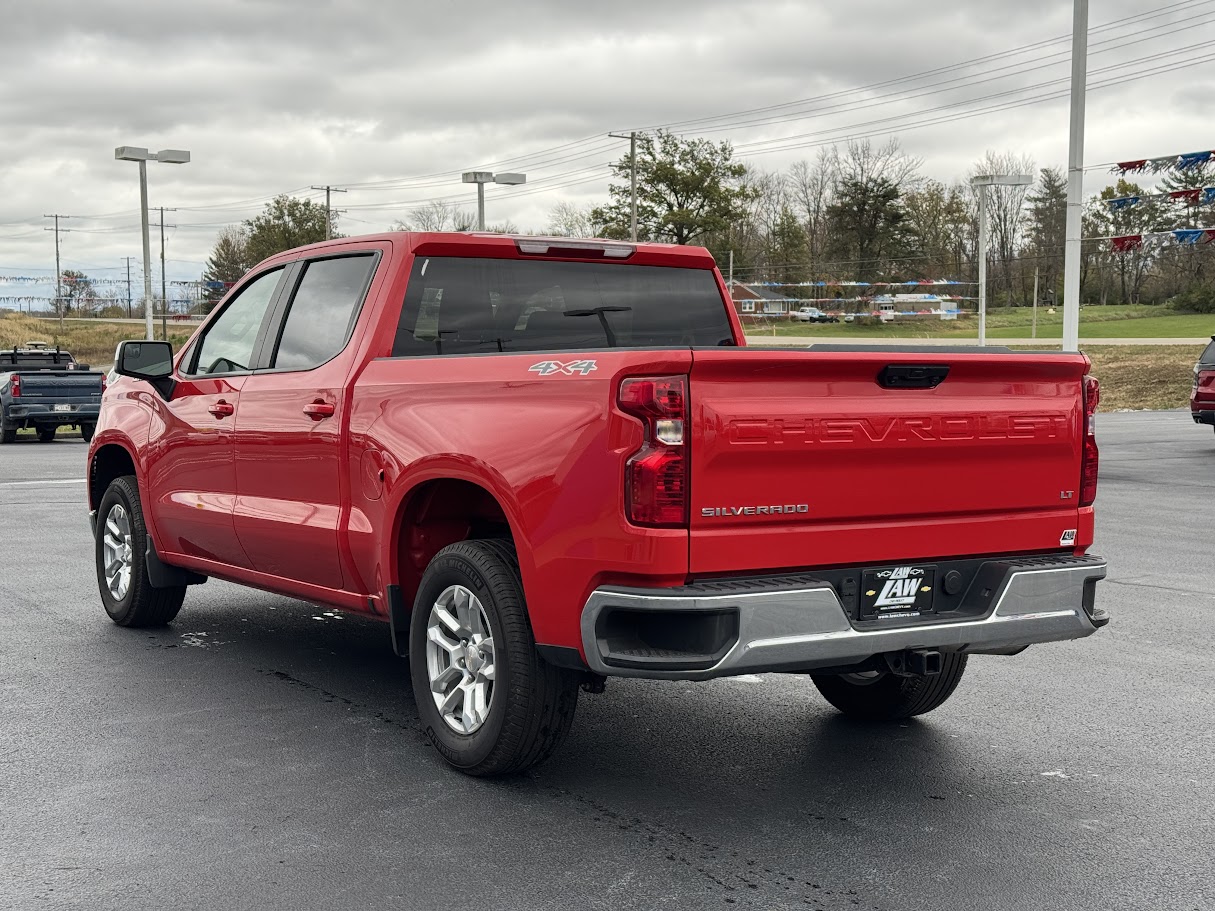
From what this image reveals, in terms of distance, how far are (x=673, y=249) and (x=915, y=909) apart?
3.44 meters

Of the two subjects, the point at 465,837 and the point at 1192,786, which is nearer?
the point at 465,837

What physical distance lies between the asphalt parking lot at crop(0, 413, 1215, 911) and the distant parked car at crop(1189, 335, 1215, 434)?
13.6m

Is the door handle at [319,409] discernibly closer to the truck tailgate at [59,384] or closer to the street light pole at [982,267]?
the truck tailgate at [59,384]

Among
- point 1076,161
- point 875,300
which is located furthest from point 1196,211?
point 1076,161

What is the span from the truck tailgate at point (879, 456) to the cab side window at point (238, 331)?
3092 millimetres

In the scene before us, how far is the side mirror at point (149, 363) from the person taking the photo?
6996 mm

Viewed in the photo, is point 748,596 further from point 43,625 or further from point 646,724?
point 43,625

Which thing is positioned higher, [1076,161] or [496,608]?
Answer: [1076,161]

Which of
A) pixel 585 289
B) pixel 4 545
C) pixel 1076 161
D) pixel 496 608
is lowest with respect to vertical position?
pixel 4 545

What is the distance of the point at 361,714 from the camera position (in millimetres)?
5840

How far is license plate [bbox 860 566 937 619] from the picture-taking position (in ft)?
14.6

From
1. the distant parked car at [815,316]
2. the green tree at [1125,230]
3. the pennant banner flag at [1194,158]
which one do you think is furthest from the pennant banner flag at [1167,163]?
the green tree at [1125,230]

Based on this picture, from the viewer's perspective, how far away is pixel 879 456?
4.44 meters

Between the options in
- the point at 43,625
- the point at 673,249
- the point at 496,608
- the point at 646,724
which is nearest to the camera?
the point at 496,608
